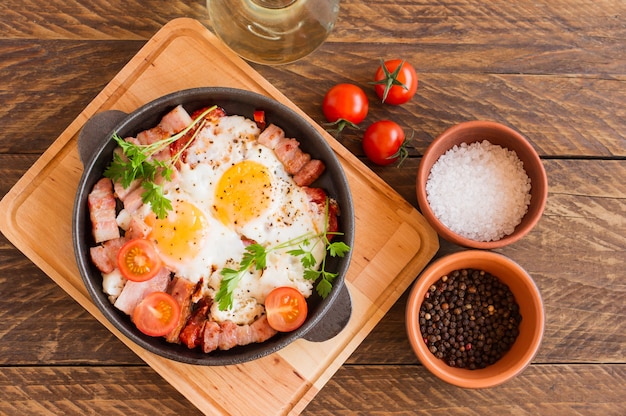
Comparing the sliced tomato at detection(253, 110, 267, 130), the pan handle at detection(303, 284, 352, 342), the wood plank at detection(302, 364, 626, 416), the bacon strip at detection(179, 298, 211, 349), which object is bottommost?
the wood plank at detection(302, 364, 626, 416)

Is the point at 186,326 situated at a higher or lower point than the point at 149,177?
lower

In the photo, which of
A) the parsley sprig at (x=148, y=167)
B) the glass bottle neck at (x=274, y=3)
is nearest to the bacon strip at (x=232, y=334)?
the parsley sprig at (x=148, y=167)

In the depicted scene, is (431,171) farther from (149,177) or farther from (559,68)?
(149,177)

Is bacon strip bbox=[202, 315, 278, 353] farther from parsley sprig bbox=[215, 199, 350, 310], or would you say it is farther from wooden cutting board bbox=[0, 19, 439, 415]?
wooden cutting board bbox=[0, 19, 439, 415]

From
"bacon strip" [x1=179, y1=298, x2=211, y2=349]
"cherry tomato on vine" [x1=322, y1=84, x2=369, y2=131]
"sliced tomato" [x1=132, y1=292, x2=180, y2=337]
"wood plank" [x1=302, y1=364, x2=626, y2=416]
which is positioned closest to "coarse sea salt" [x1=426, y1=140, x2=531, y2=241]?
"cherry tomato on vine" [x1=322, y1=84, x2=369, y2=131]

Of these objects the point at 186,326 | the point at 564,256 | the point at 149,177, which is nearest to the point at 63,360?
the point at 186,326

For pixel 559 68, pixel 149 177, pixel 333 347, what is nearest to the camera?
pixel 149 177
